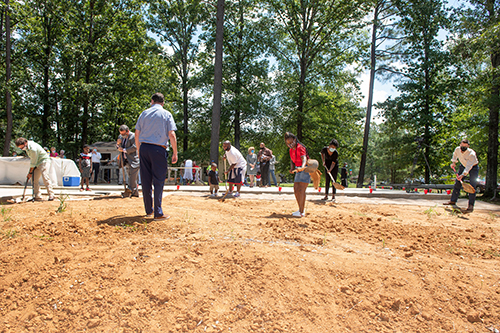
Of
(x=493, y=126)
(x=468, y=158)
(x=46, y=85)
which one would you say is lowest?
(x=468, y=158)

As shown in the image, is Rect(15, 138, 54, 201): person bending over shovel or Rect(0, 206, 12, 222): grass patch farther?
Rect(15, 138, 54, 201): person bending over shovel

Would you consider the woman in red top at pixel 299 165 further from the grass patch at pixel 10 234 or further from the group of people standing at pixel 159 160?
the grass patch at pixel 10 234

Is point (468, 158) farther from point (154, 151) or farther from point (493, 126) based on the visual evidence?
point (154, 151)

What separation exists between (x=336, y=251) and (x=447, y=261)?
1.50m

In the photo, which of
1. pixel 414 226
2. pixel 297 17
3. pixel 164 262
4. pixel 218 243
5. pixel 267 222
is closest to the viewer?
pixel 164 262

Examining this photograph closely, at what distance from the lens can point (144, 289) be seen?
288cm

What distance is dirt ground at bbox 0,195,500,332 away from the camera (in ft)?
8.68

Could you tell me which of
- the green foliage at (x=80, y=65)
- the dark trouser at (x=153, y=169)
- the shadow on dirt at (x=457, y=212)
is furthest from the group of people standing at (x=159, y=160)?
the green foliage at (x=80, y=65)

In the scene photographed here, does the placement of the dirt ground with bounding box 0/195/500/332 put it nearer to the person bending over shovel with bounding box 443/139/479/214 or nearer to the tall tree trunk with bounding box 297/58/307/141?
the person bending over shovel with bounding box 443/139/479/214

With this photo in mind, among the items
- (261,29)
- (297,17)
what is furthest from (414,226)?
(261,29)

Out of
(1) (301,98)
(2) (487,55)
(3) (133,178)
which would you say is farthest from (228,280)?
(1) (301,98)

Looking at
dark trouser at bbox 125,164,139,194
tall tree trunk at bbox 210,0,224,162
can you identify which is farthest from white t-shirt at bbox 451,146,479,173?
tall tree trunk at bbox 210,0,224,162

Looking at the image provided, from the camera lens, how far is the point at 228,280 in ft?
10.1

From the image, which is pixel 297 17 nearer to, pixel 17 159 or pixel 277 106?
pixel 277 106
